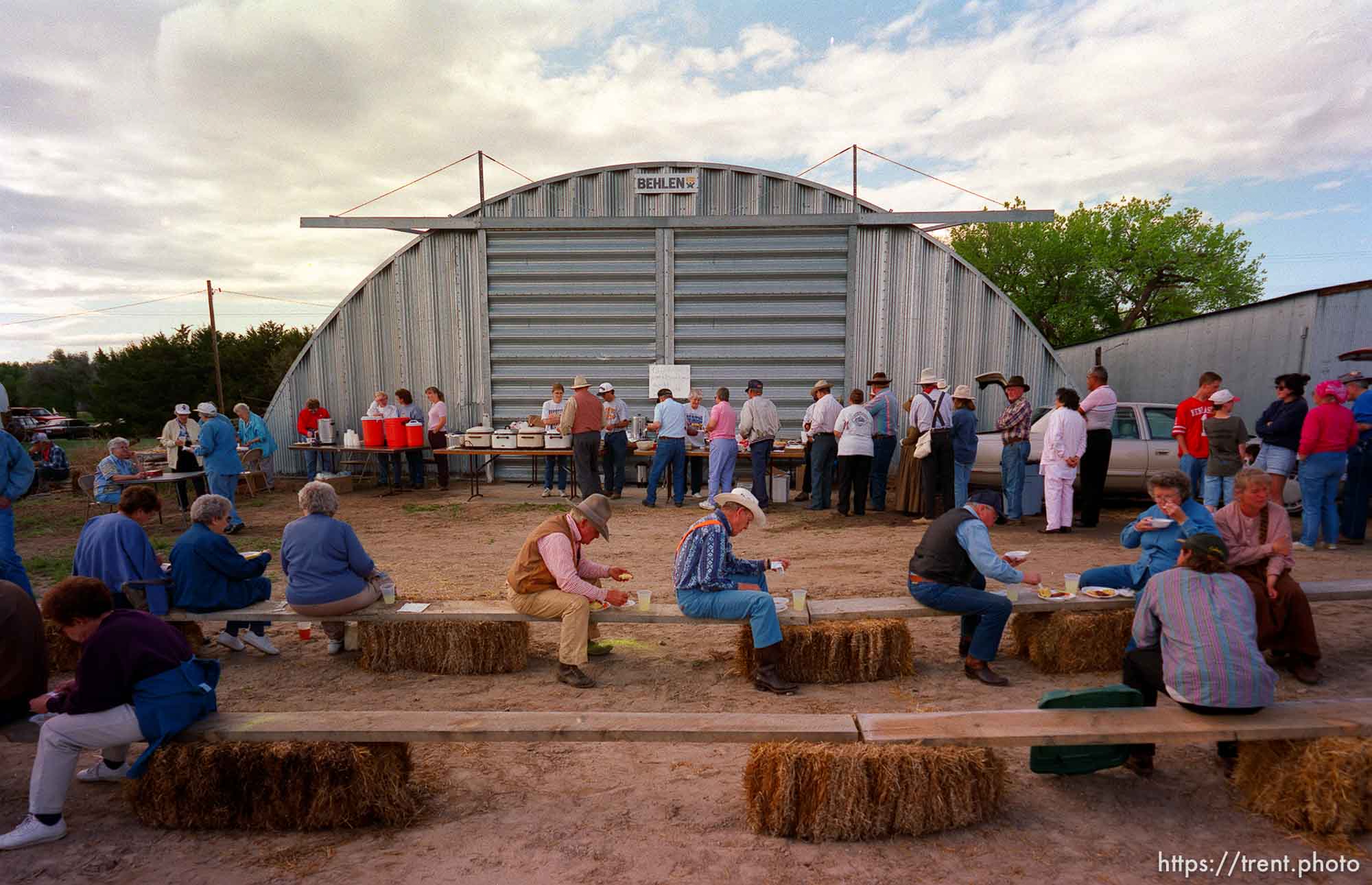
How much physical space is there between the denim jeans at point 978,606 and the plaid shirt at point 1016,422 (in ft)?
15.9

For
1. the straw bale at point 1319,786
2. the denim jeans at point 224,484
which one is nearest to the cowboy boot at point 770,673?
the straw bale at point 1319,786

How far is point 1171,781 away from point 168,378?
35629mm

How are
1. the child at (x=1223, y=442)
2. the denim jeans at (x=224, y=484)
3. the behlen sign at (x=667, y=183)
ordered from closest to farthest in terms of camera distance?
the child at (x=1223, y=442) < the denim jeans at (x=224, y=484) < the behlen sign at (x=667, y=183)

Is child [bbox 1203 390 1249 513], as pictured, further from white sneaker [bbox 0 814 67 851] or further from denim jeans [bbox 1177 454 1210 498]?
white sneaker [bbox 0 814 67 851]

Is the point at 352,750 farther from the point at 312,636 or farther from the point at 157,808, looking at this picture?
the point at 312,636

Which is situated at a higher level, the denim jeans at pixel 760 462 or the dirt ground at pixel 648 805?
the denim jeans at pixel 760 462

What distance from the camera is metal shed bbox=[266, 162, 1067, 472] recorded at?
43.3 feet

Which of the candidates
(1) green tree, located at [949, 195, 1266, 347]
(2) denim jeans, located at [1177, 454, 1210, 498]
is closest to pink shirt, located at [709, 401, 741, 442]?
(2) denim jeans, located at [1177, 454, 1210, 498]

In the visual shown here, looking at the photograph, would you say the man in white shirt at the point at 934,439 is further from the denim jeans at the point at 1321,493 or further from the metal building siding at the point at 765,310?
the metal building siding at the point at 765,310

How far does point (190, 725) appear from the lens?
3367mm

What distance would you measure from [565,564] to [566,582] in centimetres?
12

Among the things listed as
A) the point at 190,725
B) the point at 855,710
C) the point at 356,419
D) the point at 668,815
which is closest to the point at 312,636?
the point at 190,725

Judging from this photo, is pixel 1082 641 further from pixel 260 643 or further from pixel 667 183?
pixel 667 183

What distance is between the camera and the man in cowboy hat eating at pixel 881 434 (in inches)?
420
